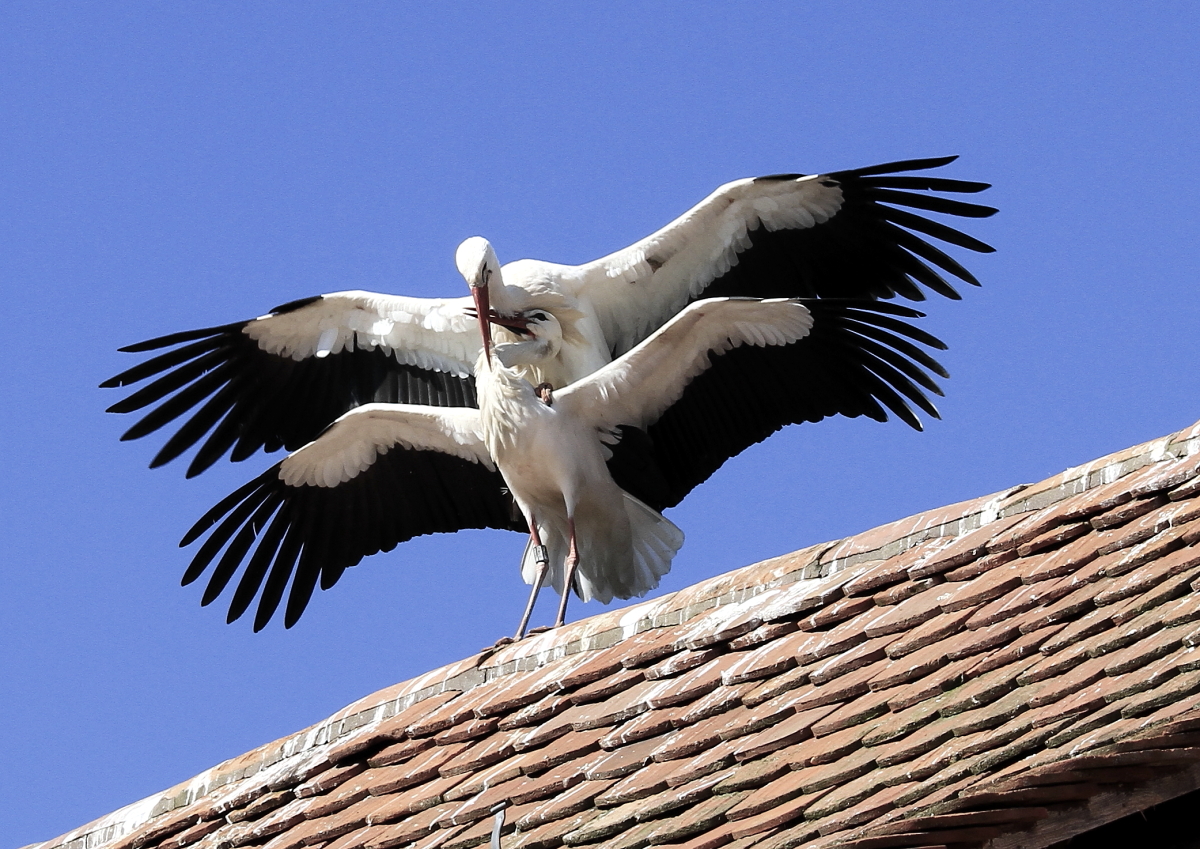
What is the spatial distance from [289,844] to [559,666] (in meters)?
0.84

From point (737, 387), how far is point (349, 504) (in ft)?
6.13

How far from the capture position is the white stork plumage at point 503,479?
771 cm

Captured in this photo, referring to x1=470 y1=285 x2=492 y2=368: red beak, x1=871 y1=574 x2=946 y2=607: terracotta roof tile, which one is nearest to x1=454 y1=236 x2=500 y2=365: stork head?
x1=470 y1=285 x2=492 y2=368: red beak

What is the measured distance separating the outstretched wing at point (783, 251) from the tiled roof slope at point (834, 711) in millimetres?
3409

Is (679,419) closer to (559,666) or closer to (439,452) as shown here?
(439,452)

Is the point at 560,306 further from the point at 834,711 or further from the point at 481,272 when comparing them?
the point at 834,711

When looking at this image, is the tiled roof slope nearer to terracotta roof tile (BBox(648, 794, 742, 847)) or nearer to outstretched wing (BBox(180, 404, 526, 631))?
terracotta roof tile (BBox(648, 794, 742, 847))

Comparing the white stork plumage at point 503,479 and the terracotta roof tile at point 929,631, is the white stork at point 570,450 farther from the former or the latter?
the terracotta roof tile at point 929,631

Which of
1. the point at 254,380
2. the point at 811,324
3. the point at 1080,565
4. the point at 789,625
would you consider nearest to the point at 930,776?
the point at 1080,565

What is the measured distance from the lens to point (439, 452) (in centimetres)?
845

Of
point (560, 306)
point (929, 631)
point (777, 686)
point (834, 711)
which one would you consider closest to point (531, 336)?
point (560, 306)

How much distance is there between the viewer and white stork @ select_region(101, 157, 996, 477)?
8.48m

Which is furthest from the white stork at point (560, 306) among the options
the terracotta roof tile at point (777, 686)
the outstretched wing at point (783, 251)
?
the terracotta roof tile at point (777, 686)

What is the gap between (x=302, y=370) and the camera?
357 inches
